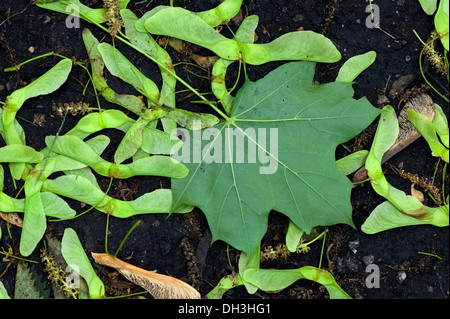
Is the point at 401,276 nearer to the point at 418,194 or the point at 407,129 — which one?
the point at 418,194

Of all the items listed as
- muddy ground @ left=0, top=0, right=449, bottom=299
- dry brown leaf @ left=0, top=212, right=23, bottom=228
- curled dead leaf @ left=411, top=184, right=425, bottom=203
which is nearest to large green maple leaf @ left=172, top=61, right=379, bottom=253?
muddy ground @ left=0, top=0, right=449, bottom=299

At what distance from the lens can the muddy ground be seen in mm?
1343

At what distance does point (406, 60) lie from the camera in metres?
1.36

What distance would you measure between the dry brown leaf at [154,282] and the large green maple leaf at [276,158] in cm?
15

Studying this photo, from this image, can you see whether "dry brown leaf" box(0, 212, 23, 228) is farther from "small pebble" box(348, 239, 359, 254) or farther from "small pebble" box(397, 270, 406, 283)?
"small pebble" box(397, 270, 406, 283)

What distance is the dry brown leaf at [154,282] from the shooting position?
1.32 metres

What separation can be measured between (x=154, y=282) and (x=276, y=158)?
0.40m

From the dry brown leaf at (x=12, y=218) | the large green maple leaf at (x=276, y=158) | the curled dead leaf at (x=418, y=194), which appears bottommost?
the dry brown leaf at (x=12, y=218)

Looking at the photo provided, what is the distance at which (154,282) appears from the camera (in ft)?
4.33

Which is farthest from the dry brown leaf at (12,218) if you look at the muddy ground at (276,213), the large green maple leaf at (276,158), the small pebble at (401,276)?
the small pebble at (401,276)

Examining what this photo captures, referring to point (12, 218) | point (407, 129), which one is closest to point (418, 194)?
point (407, 129)

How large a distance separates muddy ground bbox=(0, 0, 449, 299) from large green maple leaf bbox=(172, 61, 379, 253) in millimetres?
67

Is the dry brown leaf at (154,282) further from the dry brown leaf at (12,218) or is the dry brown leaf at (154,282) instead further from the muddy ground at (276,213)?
the dry brown leaf at (12,218)
